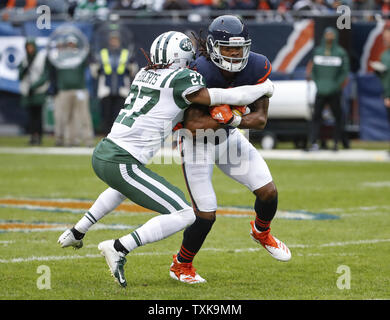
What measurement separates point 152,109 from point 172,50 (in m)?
0.37

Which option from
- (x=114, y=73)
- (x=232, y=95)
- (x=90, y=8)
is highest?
(x=232, y=95)

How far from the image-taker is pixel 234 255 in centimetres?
638

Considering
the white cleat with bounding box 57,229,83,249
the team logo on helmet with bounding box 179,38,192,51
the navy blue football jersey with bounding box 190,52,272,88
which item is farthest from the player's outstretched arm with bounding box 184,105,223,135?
the white cleat with bounding box 57,229,83,249

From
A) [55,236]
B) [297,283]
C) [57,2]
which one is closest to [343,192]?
[55,236]

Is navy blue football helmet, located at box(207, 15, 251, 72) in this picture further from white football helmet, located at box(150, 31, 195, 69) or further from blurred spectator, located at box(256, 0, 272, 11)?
blurred spectator, located at box(256, 0, 272, 11)

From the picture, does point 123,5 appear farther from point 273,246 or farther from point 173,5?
point 273,246

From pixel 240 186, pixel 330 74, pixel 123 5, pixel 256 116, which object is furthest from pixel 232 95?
pixel 123 5

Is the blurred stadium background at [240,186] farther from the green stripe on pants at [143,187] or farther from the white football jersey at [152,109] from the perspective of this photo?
the white football jersey at [152,109]

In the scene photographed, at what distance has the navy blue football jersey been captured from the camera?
554 cm

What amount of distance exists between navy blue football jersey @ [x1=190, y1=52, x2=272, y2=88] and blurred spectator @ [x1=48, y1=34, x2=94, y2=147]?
1005 centimetres

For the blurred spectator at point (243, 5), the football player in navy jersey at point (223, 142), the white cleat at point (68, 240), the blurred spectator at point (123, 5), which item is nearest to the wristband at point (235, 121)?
the football player in navy jersey at point (223, 142)

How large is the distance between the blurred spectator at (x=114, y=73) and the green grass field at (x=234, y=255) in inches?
199
